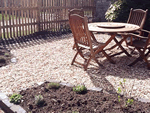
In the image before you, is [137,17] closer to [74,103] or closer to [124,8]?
[124,8]

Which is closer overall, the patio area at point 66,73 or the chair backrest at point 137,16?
the patio area at point 66,73

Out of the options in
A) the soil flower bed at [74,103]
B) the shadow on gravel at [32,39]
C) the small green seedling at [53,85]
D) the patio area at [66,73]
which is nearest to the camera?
the soil flower bed at [74,103]


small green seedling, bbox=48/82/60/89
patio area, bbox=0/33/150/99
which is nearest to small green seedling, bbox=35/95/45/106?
small green seedling, bbox=48/82/60/89

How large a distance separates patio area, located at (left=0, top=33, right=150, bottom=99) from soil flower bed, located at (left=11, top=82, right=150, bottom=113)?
1.57 feet

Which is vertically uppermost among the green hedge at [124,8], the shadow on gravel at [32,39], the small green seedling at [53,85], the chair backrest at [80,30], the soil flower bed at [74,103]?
the green hedge at [124,8]

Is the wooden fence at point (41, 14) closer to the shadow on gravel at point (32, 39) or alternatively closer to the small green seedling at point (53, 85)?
the shadow on gravel at point (32, 39)

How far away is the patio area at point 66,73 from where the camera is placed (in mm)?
4000

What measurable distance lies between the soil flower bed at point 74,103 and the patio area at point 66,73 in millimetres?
477

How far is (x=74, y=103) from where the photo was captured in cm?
314

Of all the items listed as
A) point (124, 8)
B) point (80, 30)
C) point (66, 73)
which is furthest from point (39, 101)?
point (124, 8)

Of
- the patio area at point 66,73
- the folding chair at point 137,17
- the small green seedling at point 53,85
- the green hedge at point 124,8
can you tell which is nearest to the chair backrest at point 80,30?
the patio area at point 66,73

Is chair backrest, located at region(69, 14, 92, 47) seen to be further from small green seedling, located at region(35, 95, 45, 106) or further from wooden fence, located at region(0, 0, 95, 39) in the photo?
wooden fence, located at region(0, 0, 95, 39)

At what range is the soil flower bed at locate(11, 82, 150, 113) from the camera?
9.80 feet

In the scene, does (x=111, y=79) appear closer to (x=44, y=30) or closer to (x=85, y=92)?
(x=85, y=92)
